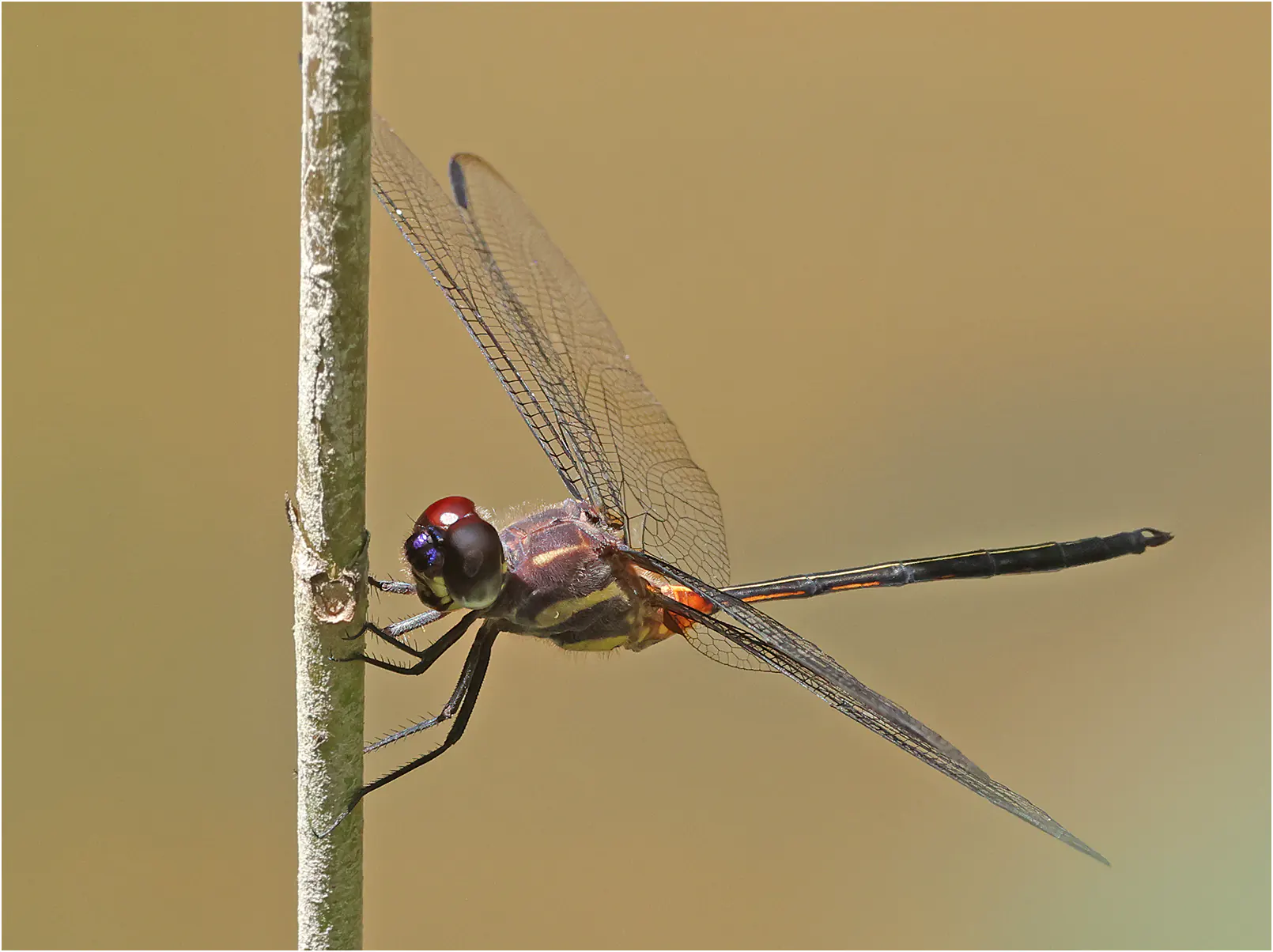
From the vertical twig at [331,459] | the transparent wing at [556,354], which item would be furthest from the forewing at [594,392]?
the vertical twig at [331,459]

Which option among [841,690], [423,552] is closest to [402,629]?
[423,552]

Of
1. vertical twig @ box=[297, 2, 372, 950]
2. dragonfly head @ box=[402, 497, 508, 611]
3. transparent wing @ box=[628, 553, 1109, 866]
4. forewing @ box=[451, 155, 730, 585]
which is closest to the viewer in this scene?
vertical twig @ box=[297, 2, 372, 950]

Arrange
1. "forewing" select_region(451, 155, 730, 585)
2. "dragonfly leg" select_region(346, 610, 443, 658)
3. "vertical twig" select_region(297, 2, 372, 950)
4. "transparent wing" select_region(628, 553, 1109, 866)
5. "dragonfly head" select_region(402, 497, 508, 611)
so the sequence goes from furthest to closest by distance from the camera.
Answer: "forewing" select_region(451, 155, 730, 585) < "transparent wing" select_region(628, 553, 1109, 866) < "dragonfly head" select_region(402, 497, 508, 611) < "dragonfly leg" select_region(346, 610, 443, 658) < "vertical twig" select_region(297, 2, 372, 950)

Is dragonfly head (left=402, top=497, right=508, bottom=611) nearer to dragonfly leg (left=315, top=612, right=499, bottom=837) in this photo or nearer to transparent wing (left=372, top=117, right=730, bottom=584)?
dragonfly leg (left=315, top=612, right=499, bottom=837)

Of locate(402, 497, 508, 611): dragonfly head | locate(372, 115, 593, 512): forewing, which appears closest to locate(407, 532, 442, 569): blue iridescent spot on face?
locate(402, 497, 508, 611): dragonfly head

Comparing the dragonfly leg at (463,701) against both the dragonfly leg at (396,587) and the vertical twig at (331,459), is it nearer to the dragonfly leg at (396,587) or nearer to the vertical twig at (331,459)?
the dragonfly leg at (396,587)

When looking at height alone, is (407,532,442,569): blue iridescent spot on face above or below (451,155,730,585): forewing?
below

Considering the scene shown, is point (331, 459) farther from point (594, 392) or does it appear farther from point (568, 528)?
point (594, 392)
